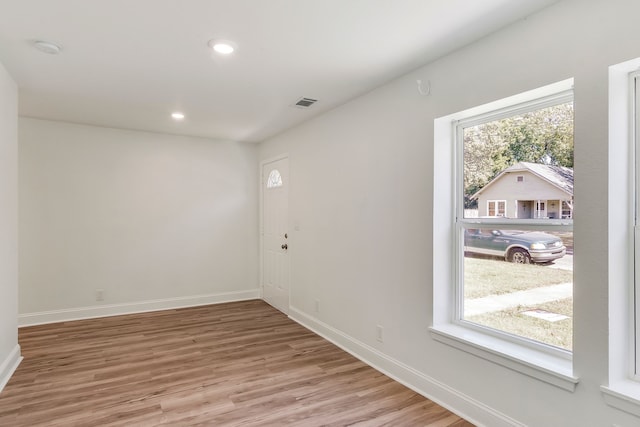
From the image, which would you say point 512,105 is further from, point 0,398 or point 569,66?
point 0,398

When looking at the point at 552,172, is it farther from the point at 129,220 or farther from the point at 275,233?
the point at 129,220

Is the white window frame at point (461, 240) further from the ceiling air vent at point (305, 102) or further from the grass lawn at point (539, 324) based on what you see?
the ceiling air vent at point (305, 102)

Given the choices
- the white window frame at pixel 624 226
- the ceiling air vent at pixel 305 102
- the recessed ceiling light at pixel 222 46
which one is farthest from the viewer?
the ceiling air vent at pixel 305 102

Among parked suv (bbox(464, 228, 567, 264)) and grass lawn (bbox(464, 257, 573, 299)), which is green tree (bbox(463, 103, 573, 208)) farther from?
grass lawn (bbox(464, 257, 573, 299))

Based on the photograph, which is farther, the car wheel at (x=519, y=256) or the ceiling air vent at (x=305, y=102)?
the ceiling air vent at (x=305, y=102)

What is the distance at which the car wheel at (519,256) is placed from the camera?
222cm

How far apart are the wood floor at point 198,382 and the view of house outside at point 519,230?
80 cm

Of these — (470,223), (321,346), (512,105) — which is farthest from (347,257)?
(512,105)

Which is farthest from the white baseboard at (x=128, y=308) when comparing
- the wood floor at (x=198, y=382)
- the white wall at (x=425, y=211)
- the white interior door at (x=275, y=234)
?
the white wall at (x=425, y=211)

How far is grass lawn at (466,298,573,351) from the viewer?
2.00 meters

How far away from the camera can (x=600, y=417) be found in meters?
1.71

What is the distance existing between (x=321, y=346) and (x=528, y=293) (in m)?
2.07

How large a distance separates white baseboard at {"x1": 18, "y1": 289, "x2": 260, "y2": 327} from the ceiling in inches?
94.0

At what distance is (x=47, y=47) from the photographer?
2385 mm
